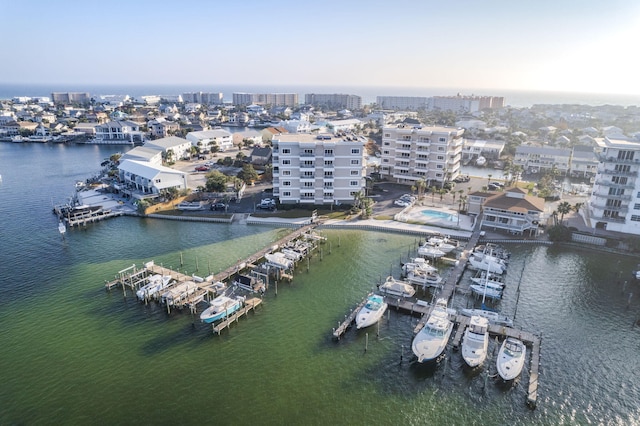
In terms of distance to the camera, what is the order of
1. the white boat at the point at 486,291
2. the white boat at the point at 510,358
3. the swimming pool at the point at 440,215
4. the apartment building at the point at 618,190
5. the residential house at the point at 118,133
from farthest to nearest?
the residential house at the point at 118,133 < the swimming pool at the point at 440,215 < the apartment building at the point at 618,190 < the white boat at the point at 486,291 < the white boat at the point at 510,358

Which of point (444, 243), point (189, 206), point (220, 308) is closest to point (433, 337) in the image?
point (220, 308)

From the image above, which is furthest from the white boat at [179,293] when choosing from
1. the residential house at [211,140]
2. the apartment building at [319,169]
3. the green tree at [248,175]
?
the residential house at [211,140]

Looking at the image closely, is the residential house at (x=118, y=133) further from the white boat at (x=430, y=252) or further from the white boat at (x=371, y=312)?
the white boat at (x=371, y=312)

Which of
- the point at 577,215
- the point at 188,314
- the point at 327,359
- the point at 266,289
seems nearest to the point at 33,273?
the point at 188,314

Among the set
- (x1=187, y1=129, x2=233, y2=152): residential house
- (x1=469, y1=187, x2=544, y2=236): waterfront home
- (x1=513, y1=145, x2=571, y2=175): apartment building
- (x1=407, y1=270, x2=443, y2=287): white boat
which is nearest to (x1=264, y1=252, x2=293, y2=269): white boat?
(x1=407, y1=270, x2=443, y2=287): white boat

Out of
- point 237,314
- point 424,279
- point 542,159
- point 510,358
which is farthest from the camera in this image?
point 542,159

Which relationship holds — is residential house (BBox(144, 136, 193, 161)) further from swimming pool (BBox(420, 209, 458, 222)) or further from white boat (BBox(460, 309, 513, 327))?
white boat (BBox(460, 309, 513, 327))

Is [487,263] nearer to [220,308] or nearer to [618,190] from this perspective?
[618,190]
